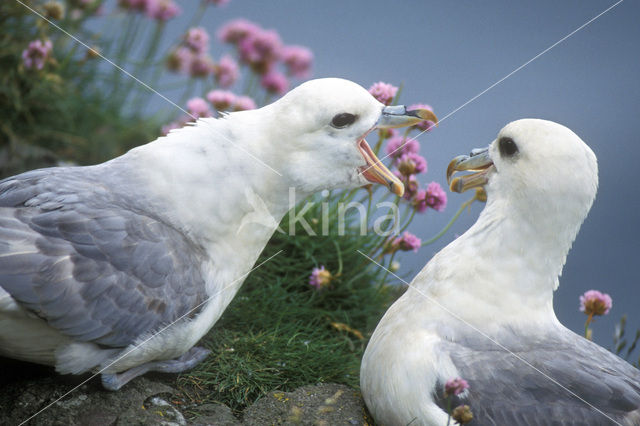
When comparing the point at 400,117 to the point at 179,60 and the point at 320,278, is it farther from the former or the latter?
the point at 179,60

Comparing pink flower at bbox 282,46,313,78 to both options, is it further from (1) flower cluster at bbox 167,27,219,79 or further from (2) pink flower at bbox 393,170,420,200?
(2) pink flower at bbox 393,170,420,200

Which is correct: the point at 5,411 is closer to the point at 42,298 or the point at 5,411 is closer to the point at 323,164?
the point at 42,298

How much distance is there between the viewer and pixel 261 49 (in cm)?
520

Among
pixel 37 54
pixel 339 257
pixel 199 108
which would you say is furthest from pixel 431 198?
pixel 37 54

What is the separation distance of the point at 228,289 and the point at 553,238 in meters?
1.40

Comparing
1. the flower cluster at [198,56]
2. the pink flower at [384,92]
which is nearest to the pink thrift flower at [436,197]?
the pink flower at [384,92]

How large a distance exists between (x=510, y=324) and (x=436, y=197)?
1.16 m

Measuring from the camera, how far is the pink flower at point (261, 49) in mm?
5184

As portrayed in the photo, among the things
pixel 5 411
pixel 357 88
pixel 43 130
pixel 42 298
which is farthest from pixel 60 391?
pixel 43 130

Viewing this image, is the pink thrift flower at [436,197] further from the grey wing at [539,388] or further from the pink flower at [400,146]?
the grey wing at [539,388]

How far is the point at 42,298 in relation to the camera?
8.79 ft

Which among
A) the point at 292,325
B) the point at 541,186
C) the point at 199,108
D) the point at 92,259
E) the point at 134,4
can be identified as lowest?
the point at 292,325

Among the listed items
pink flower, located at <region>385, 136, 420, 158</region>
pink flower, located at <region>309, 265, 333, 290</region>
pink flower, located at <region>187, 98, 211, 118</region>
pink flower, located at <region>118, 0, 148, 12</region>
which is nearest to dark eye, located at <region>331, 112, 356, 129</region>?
pink flower, located at <region>385, 136, 420, 158</region>

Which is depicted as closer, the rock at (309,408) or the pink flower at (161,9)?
the rock at (309,408)
